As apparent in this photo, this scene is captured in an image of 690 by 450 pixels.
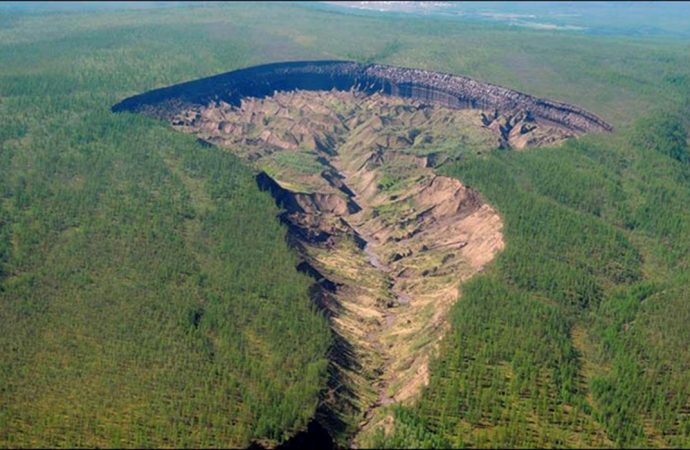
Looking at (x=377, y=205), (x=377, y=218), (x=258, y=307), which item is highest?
(x=258, y=307)

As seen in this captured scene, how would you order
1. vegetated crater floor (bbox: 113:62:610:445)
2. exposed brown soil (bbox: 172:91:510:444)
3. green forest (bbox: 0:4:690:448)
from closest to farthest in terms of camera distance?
green forest (bbox: 0:4:690:448)
vegetated crater floor (bbox: 113:62:610:445)
exposed brown soil (bbox: 172:91:510:444)

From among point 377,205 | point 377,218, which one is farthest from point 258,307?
point 377,205

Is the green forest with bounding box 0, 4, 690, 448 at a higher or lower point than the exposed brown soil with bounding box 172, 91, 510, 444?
higher

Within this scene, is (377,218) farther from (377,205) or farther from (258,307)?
(258,307)

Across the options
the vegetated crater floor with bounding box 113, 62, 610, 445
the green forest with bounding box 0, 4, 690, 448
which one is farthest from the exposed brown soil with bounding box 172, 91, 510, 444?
the green forest with bounding box 0, 4, 690, 448

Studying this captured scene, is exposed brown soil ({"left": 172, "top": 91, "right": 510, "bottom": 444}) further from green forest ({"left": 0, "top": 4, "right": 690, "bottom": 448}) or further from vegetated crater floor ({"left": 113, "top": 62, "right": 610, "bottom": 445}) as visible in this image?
green forest ({"left": 0, "top": 4, "right": 690, "bottom": 448})

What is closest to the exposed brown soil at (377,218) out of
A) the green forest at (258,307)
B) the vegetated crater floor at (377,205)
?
the vegetated crater floor at (377,205)

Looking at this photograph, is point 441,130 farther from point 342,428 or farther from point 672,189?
point 342,428

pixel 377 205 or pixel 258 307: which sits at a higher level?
pixel 258 307
